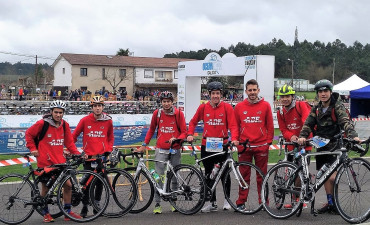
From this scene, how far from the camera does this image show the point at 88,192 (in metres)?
7.38

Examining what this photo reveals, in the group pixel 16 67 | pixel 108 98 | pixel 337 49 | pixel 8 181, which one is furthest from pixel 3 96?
pixel 337 49

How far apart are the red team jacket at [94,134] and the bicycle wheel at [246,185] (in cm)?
207

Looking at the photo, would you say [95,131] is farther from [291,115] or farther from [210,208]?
[291,115]

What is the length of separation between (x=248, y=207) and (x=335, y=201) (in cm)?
151

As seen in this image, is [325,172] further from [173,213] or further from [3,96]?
[3,96]

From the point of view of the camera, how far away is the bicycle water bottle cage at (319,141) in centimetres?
697

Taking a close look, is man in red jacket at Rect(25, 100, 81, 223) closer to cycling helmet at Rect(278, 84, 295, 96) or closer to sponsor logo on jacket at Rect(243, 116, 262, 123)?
sponsor logo on jacket at Rect(243, 116, 262, 123)

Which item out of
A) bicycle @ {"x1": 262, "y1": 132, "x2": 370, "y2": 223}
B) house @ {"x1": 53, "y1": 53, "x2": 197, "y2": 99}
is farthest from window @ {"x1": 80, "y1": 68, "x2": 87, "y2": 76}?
bicycle @ {"x1": 262, "y1": 132, "x2": 370, "y2": 223}

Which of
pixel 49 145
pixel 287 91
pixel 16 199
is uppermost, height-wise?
pixel 287 91

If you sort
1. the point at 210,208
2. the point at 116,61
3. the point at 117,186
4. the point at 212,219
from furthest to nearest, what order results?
the point at 116,61 → the point at 210,208 → the point at 117,186 → the point at 212,219

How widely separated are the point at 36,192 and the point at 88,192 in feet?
2.54

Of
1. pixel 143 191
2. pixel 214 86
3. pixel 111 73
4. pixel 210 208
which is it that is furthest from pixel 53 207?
pixel 111 73

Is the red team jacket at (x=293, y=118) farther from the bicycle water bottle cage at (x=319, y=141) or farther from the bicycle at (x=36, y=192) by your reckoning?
the bicycle at (x=36, y=192)

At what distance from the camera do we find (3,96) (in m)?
45.9
